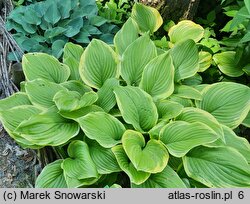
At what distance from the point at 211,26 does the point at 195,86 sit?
713 mm

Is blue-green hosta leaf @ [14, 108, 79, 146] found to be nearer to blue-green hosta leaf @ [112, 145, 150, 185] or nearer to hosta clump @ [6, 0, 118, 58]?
blue-green hosta leaf @ [112, 145, 150, 185]

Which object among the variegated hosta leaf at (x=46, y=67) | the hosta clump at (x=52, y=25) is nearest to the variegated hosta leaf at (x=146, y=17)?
the hosta clump at (x=52, y=25)

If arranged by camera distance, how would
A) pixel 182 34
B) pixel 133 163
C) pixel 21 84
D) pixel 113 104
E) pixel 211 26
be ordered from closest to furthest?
pixel 133 163, pixel 113 104, pixel 21 84, pixel 182 34, pixel 211 26

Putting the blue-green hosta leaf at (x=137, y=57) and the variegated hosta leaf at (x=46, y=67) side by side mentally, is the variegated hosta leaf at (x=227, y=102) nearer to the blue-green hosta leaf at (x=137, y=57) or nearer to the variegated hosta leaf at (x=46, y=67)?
the blue-green hosta leaf at (x=137, y=57)

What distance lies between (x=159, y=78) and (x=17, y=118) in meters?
0.75

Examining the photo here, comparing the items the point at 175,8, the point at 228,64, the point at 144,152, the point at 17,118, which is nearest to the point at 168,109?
the point at 144,152

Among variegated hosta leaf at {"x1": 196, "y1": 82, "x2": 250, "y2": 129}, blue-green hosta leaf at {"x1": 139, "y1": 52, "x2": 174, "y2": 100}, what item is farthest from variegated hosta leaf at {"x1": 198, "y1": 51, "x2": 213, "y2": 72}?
blue-green hosta leaf at {"x1": 139, "y1": 52, "x2": 174, "y2": 100}

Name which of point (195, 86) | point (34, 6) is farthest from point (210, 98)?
point (34, 6)

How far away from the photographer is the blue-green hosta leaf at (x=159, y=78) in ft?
7.24

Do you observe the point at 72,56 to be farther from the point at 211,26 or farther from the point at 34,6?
the point at 211,26

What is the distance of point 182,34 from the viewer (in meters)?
2.66

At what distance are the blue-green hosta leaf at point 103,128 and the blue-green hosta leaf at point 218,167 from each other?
349 millimetres

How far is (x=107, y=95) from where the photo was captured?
222 centimetres

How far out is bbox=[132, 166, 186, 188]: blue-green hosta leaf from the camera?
196 centimetres
